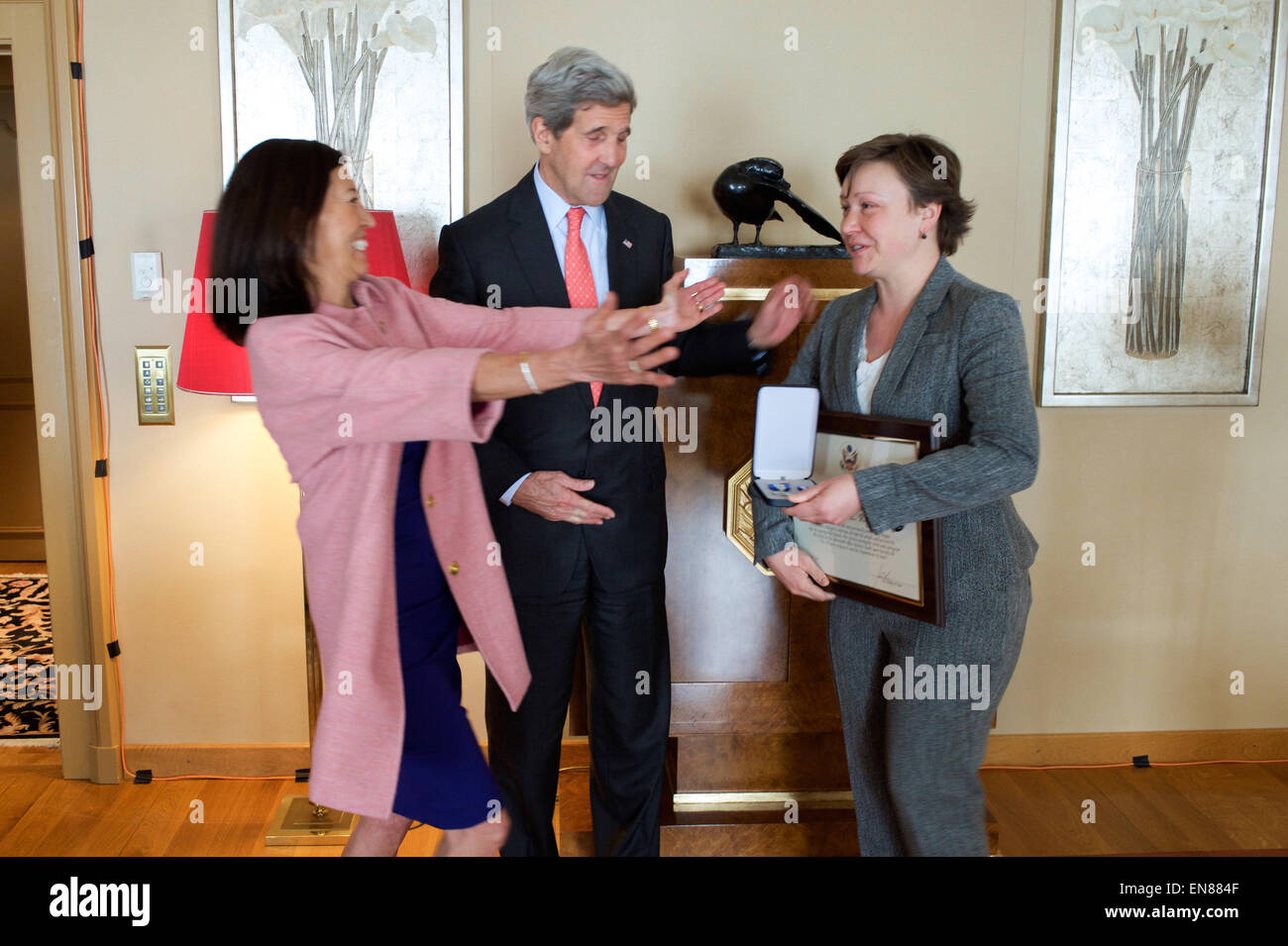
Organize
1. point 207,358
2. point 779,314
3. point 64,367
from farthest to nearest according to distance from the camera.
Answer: point 64,367
point 207,358
point 779,314

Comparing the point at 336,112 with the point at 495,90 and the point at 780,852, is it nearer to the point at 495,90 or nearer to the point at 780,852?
the point at 495,90

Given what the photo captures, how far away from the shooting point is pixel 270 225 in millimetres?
1384

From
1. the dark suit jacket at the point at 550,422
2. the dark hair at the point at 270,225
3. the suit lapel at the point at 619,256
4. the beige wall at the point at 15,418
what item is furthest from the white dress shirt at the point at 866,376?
the beige wall at the point at 15,418

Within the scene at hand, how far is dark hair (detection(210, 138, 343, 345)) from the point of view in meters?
1.38

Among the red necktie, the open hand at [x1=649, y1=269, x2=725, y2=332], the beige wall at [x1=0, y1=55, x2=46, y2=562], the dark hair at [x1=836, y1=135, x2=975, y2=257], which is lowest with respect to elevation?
the beige wall at [x1=0, y1=55, x2=46, y2=562]

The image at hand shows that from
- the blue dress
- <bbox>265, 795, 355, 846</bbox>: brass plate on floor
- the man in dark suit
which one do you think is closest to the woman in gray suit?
the man in dark suit

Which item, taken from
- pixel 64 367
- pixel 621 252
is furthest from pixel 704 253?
pixel 64 367

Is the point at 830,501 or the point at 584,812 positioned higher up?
the point at 830,501

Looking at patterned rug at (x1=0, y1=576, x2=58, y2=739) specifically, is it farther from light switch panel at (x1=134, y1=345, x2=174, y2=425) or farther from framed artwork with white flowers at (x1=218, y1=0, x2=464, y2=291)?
framed artwork with white flowers at (x1=218, y1=0, x2=464, y2=291)

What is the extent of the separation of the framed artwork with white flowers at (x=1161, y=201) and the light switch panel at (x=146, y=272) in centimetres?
261

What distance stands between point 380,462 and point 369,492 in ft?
0.16

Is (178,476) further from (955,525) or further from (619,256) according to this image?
(955,525)

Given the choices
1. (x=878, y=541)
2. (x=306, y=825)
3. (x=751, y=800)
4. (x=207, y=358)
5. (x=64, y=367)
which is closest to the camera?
(x=878, y=541)

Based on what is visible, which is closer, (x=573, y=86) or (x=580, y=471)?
(x=573, y=86)
